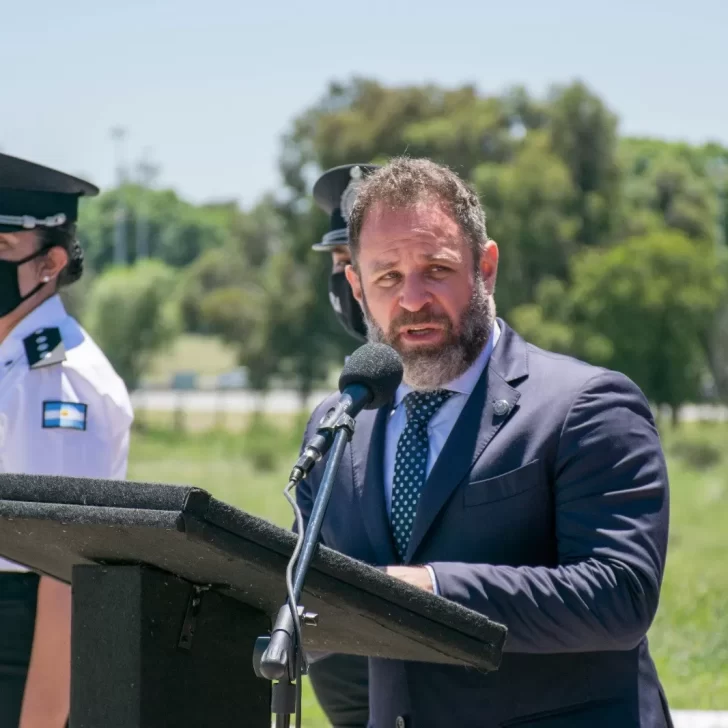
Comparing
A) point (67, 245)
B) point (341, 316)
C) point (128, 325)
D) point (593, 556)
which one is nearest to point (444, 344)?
point (593, 556)

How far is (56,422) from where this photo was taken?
331cm

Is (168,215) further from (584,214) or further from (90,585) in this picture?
(90,585)

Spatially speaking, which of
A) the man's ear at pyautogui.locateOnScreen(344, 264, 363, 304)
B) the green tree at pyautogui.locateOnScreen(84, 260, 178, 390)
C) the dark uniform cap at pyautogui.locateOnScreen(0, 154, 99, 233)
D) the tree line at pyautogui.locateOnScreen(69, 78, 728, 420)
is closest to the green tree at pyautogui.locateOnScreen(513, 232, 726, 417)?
the tree line at pyautogui.locateOnScreen(69, 78, 728, 420)

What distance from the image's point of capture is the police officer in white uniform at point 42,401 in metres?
3.19

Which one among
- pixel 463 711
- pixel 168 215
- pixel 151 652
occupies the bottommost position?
pixel 168 215

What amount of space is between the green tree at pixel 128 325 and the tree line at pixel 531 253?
6cm

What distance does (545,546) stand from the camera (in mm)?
2607

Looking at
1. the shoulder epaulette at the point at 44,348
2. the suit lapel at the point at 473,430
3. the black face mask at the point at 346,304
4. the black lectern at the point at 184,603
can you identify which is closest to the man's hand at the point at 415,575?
the black lectern at the point at 184,603

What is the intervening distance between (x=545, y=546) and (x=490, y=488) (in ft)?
0.51

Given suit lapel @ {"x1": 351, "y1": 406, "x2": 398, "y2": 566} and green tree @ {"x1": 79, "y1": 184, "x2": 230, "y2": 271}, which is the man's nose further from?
green tree @ {"x1": 79, "y1": 184, "x2": 230, "y2": 271}

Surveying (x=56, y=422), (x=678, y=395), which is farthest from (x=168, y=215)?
(x=56, y=422)

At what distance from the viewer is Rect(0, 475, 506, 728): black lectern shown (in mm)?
1936

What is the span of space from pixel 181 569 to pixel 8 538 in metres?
0.33

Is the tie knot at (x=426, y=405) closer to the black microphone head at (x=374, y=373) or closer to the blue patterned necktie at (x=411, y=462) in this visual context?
the blue patterned necktie at (x=411, y=462)
